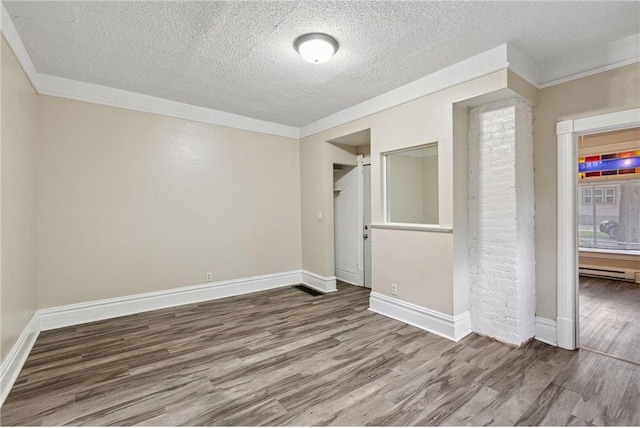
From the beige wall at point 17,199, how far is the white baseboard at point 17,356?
72mm

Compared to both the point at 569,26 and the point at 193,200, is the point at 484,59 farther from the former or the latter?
the point at 193,200

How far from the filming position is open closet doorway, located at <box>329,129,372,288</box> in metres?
5.09

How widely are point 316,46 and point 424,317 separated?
3019 mm

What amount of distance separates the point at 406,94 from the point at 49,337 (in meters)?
4.84

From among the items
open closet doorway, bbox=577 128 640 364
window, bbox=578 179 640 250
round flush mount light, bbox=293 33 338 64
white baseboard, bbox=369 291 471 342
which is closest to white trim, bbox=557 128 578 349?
white baseboard, bbox=369 291 471 342

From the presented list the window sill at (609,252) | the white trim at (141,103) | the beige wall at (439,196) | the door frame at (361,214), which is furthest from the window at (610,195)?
the white trim at (141,103)

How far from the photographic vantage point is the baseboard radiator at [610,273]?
5160mm

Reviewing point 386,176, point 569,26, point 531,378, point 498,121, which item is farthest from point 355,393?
point 569,26

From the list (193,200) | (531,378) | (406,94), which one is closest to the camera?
(531,378)

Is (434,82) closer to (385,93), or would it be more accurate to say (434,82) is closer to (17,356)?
(385,93)

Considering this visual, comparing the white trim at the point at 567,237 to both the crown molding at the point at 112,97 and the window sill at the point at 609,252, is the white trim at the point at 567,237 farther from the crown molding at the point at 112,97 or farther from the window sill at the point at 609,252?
the crown molding at the point at 112,97

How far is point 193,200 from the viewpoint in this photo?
425 cm

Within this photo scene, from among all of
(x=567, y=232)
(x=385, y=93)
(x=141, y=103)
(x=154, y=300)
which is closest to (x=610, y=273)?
(x=567, y=232)

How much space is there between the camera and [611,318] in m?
3.57
